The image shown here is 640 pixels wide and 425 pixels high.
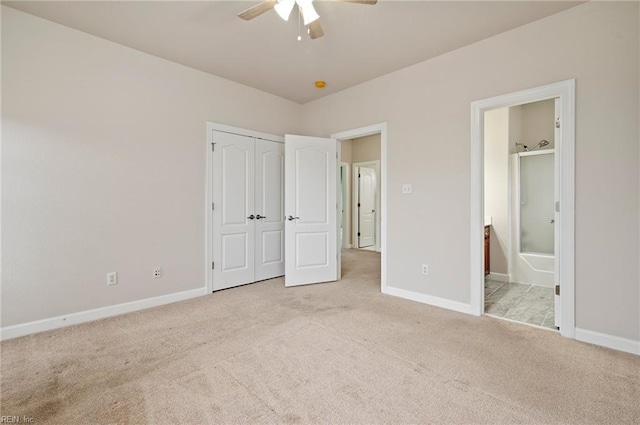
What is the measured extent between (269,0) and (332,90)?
7.54ft

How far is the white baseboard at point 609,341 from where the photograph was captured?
7.12 feet

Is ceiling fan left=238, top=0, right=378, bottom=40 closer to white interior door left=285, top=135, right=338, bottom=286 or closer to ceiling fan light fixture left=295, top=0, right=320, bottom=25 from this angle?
ceiling fan light fixture left=295, top=0, right=320, bottom=25

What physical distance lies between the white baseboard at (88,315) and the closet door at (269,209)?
1.02 meters

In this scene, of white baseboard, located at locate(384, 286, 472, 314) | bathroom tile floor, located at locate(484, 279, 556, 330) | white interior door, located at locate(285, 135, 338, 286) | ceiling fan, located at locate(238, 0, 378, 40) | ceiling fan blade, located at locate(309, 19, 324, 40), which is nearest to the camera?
ceiling fan, located at locate(238, 0, 378, 40)

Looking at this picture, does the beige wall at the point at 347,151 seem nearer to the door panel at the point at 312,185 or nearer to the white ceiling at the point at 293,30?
the door panel at the point at 312,185

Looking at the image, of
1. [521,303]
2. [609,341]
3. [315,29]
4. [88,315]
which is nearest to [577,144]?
[609,341]

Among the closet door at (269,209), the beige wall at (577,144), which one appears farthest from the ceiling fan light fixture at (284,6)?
the closet door at (269,209)

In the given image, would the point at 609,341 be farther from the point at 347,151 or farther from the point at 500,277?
the point at 347,151

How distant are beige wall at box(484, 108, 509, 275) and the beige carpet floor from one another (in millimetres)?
1854

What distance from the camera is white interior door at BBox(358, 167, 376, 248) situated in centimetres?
766

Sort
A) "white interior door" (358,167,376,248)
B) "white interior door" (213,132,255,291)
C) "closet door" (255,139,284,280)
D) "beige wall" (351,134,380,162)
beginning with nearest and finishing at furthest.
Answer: "white interior door" (213,132,255,291) < "closet door" (255,139,284,280) < "beige wall" (351,134,380,162) < "white interior door" (358,167,376,248)

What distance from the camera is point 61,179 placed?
2.65m

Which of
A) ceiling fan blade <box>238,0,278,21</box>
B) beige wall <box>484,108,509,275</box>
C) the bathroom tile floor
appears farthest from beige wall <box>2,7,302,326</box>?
beige wall <box>484,108,509,275</box>

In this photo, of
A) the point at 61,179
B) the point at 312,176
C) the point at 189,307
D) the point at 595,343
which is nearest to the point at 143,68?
the point at 61,179
